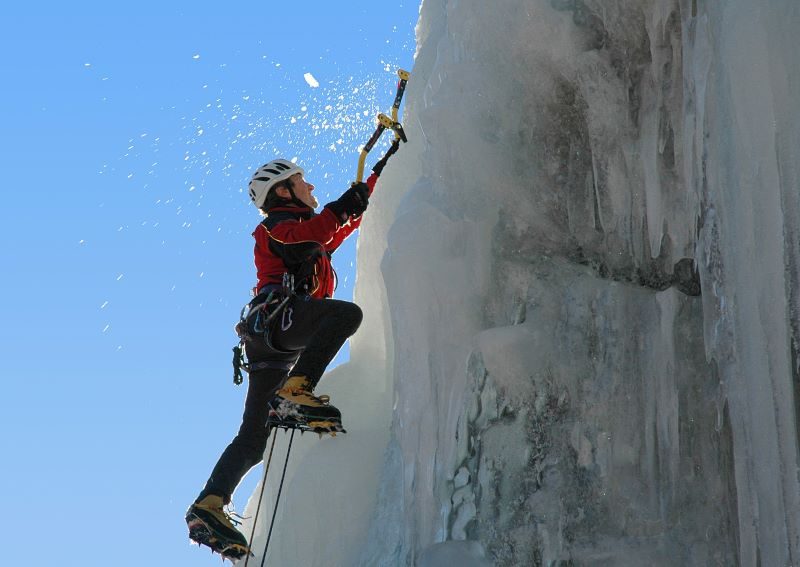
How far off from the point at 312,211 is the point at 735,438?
2656 millimetres

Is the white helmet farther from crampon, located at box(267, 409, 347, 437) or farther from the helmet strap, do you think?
crampon, located at box(267, 409, 347, 437)

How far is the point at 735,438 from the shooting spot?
183 inches

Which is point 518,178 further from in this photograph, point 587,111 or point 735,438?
point 735,438

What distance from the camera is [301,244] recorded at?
19.9ft

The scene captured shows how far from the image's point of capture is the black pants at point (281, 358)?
19.4 feet

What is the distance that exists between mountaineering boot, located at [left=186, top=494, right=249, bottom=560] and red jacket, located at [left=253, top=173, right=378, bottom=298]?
1.14 m

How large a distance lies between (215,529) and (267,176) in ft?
6.04

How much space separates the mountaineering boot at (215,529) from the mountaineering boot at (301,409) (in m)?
0.52

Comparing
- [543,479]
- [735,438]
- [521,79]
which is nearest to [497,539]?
[543,479]

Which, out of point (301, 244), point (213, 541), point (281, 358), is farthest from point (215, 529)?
point (301, 244)

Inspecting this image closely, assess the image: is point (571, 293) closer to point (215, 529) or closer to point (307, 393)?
point (307, 393)

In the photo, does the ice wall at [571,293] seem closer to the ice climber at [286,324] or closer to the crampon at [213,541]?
the ice climber at [286,324]

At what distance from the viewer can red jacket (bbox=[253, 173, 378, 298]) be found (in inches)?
235

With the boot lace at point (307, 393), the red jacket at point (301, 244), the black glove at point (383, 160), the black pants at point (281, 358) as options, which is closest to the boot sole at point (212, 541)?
the black pants at point (281, 358)
